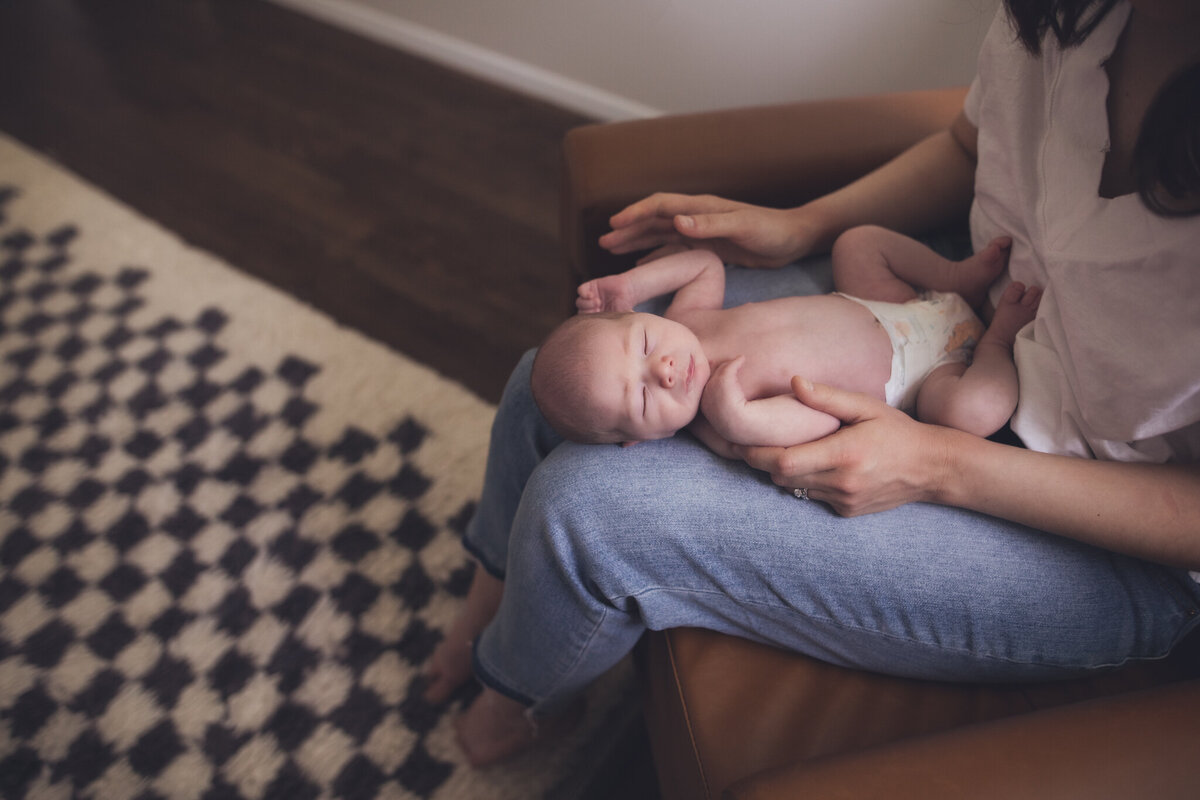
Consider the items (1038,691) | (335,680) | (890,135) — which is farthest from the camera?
(335,680)

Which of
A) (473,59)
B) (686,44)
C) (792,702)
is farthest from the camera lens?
(473,59)

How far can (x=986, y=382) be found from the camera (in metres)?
0.89

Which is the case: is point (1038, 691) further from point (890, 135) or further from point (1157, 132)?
point (890, 135)

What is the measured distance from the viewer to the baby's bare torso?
97 centimetres

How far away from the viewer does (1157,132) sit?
0.73 m

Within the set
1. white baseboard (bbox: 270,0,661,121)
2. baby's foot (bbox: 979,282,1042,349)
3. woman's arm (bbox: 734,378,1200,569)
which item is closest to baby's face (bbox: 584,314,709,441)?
woman's arm (bbox: 734,378,1200,569)

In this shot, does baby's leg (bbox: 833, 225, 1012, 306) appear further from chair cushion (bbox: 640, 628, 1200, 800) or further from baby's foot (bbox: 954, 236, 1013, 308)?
chair cushion (bbox: 640, 628, 1200, 800)

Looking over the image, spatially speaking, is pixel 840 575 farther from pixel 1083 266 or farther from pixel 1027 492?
pixel 1083 266

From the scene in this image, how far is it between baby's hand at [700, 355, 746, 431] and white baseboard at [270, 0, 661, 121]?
1473 millimetres

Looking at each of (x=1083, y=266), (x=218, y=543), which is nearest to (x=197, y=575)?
(x=218, y=543)

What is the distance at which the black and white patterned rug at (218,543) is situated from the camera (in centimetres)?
123

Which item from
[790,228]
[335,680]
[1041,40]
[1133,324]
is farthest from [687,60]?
[335,680]

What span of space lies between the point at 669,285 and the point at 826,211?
25cm

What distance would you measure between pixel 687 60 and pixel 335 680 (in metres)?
1.68
